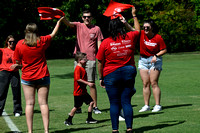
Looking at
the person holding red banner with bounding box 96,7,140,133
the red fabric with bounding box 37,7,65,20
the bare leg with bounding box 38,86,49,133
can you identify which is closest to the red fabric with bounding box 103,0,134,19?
the person holding red banner with bounding box 96,7,140,133

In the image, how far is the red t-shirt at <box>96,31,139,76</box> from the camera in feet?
20.9

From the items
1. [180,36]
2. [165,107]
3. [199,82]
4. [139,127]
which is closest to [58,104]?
[165,107]

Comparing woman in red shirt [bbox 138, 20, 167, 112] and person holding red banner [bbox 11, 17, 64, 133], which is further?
woman in red shirt [bbox 138, 20, 167, 112]

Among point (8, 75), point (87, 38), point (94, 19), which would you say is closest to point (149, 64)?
point (87, 38)

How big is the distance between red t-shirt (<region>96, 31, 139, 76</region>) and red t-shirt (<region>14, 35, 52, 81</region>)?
94 centimetres

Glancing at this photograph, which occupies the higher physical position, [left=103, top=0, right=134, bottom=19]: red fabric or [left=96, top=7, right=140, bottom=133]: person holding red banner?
[left=103, top=0, right=134, bottom=19]: red fabric

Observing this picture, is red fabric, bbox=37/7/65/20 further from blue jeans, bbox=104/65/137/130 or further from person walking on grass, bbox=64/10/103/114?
person walking on grass, bbox=64/10/103/114

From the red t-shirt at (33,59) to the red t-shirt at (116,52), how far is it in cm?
94

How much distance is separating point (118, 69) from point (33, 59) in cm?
138

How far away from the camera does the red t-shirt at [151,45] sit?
913 centimetres

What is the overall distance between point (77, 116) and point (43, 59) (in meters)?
2.82

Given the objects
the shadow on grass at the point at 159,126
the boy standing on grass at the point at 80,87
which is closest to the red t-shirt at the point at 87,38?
the boy standing on grass at the point at 80,87

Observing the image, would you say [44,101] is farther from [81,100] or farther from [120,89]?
[81,100]

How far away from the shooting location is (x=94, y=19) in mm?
45219
